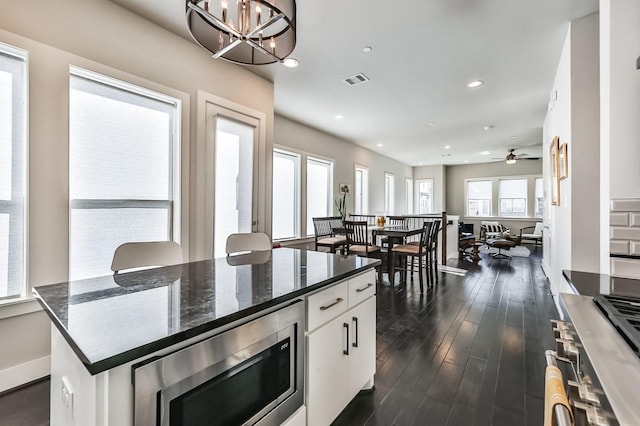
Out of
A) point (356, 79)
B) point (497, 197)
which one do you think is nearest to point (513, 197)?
point (497, 197)

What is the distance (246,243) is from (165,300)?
137 centimetres

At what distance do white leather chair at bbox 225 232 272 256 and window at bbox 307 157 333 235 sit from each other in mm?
3462

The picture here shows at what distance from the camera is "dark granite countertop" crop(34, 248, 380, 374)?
0.74 metres

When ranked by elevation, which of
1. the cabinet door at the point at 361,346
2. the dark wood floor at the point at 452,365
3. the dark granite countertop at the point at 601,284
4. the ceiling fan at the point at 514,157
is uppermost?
the ceiling fan at the point at 514,157

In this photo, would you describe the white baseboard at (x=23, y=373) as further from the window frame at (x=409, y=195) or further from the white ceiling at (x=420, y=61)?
the window frame at (x=409, y=195)

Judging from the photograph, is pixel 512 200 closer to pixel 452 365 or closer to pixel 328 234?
pixel 328 234

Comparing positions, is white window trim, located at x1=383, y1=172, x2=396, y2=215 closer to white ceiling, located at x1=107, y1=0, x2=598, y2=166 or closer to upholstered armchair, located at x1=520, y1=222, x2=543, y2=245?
white ceiling, located at x1=107, y1=0, x2=598, y2=166

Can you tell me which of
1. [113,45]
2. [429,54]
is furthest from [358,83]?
[113,45]

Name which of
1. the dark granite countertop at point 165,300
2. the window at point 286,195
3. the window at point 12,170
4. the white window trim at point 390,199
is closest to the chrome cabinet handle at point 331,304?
the dark granite countertop at point 165,300

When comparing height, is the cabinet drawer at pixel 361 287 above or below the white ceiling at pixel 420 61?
below

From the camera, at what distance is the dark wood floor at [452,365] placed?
66.7 inches

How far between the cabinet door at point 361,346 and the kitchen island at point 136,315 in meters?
0.24

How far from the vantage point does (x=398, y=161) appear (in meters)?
10.0

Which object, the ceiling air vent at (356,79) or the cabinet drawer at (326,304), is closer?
the cabinet drawer at (326,304)
